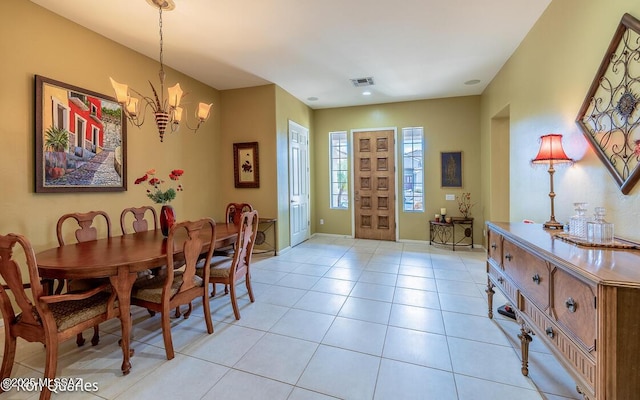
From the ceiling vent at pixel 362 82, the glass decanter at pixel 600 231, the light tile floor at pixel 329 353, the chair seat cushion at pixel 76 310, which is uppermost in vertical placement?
the ceiling vent at pixel 362 82

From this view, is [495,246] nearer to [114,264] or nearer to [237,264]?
[237,264]

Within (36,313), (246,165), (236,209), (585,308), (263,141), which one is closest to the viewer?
(585,308)

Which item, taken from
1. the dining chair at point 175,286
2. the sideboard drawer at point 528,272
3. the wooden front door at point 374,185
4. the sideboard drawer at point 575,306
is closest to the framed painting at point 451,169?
the wooden front door at point 374,185

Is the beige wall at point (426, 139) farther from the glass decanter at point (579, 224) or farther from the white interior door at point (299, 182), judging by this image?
the glass decanter at point (579, 224)

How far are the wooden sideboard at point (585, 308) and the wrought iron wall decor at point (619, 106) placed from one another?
1.94 feet

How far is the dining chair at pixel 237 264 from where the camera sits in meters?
2.61

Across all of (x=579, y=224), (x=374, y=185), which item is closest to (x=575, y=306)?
(x=579, y=224)

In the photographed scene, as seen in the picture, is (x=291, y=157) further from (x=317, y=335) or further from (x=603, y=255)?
(x=603, y=255)

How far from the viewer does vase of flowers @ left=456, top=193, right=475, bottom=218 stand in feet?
17.6

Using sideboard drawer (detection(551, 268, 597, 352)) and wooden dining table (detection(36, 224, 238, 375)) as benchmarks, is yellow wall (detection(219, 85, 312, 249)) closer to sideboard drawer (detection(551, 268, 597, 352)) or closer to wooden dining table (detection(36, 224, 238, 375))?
wooden dining table (detection(36, 224, 238, 375))

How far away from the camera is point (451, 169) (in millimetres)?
A: 5473

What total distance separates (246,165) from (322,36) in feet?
8.41

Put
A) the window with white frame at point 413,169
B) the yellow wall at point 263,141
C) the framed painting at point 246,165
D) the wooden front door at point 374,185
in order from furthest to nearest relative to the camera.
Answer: the wooden front door at point 374,185 → the window with white frame at point 413,169 → the framed painting at point 246,165 → the yellow wall at point 263,141

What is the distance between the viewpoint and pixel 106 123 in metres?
3.14
